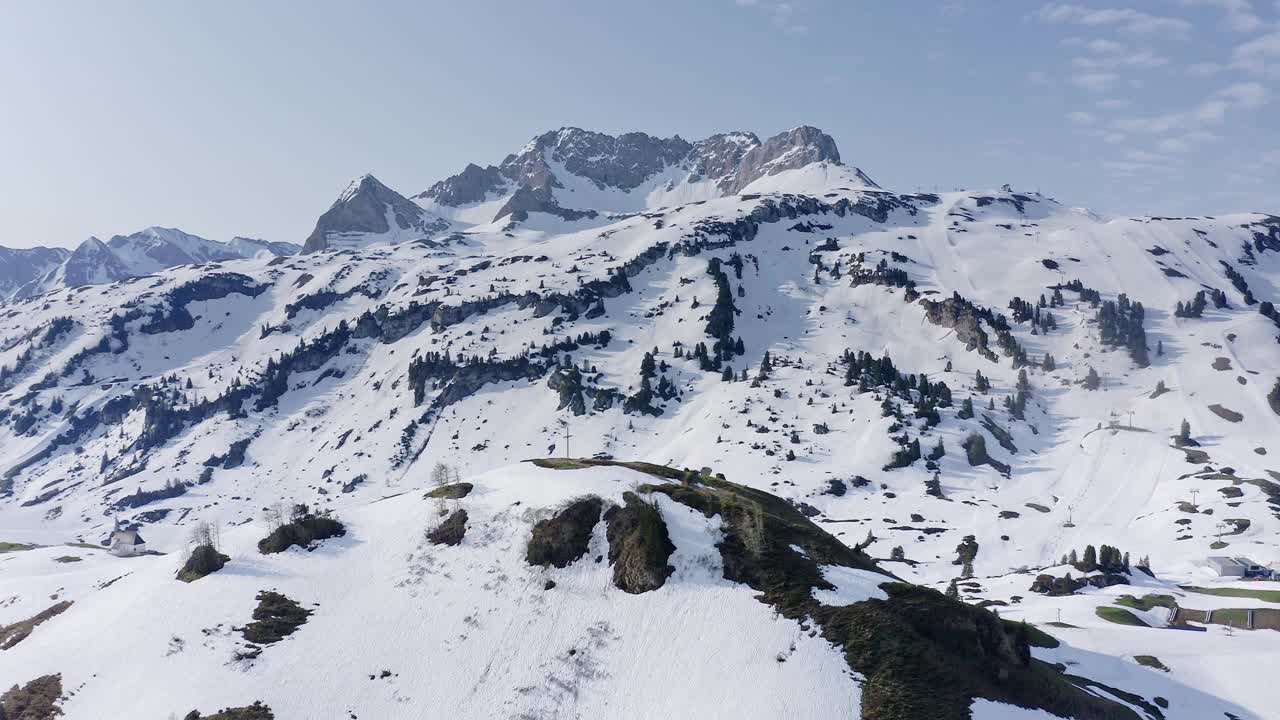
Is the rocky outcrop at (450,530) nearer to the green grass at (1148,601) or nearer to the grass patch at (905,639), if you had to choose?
the grass patch at (905,639)

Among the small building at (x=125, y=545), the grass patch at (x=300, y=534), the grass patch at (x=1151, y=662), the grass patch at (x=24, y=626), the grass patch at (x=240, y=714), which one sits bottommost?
the small building at (x=125, y=545)

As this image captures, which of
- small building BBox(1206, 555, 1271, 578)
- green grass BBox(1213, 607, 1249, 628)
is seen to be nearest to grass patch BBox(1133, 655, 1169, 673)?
green grass BBox(1213, 607, 1249, 628)

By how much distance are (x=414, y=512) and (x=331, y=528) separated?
9.02m

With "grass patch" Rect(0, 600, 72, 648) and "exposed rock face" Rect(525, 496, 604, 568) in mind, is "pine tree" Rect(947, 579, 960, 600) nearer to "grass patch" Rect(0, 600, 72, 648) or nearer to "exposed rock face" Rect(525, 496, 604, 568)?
"exposed rock face" Rect(525, 496, 604, 568)

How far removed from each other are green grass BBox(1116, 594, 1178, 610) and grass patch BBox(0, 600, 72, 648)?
138 metres

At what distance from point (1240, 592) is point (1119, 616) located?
28325 millimetres

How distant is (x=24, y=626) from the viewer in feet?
275

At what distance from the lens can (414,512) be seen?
9219cm

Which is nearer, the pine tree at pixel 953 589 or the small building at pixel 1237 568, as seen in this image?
the pine tree at pixel 953 589

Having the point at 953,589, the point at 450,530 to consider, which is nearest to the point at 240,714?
the point at 450,530

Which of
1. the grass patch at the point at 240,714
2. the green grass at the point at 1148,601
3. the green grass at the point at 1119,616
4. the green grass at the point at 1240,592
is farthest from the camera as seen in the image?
the green grass at the point at 1240,592

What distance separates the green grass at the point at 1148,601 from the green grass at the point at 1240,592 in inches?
426

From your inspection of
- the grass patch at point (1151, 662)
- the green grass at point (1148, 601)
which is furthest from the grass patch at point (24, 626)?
the green grass at point (1148, 601)

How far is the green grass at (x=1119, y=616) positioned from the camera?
113 meters
